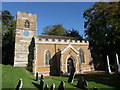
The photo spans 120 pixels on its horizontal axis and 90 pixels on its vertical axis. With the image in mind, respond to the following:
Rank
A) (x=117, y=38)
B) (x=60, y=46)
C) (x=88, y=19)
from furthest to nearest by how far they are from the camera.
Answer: (x=60, y=46), (x=88, y=19), (x=117, y=38)

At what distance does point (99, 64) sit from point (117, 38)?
1536cm

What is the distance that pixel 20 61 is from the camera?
21453mm

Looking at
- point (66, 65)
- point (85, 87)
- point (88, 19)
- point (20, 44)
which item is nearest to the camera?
point (85, 87)

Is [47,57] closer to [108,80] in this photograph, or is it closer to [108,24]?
[108,80]

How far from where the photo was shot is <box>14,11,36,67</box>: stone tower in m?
21.7

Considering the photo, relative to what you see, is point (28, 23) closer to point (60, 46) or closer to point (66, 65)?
point (60, 46)

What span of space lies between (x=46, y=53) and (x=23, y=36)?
8.15 meters

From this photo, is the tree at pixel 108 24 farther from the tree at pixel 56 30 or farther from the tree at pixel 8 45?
the tree at pixel 56 30

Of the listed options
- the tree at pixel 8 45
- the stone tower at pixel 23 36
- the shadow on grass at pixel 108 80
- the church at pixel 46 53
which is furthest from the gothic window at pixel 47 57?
the tree at pixel 8 45

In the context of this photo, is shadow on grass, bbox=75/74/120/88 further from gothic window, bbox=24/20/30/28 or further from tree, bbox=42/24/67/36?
tree, bbox=42/24/67/36

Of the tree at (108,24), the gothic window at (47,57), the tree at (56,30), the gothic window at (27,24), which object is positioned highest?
the tree at (56,30)

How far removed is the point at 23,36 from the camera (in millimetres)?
23172

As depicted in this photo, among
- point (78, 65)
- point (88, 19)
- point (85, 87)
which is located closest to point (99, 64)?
point (78, 65)

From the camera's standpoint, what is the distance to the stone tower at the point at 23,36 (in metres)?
21.7
